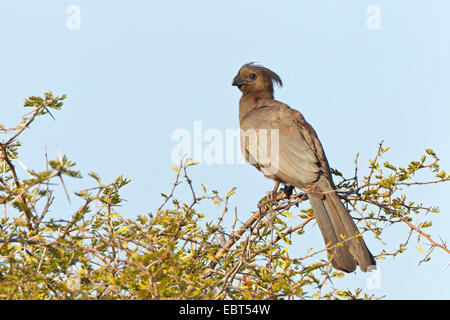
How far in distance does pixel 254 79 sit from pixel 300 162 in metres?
2.10

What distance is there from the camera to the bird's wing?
557 centimetres

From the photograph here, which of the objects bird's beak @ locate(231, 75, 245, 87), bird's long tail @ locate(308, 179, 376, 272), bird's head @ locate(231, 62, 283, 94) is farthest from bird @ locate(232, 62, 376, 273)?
bird's beak @ locate(231, 75, 245, 87)

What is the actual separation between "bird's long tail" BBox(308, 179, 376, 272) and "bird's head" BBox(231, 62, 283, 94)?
256 cm

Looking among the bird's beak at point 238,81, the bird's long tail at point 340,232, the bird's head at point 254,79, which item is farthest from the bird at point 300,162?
the bird's beak at point 238,81

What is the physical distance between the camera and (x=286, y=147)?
584cm

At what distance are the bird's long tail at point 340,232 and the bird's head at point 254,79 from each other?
2556 millimetres

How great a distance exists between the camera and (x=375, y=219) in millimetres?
4426

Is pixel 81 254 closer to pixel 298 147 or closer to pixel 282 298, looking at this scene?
pixel 282 298

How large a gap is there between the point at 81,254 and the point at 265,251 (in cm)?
136

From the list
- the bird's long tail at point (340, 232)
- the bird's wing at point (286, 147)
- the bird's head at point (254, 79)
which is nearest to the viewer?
the bird's long tail at point (340, 232)

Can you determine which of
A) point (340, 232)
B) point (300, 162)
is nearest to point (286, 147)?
point (300, 162)

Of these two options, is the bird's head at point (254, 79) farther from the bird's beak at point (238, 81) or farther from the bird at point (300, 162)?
the bird at point (300, 162)

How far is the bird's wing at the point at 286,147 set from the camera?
18.3 feet

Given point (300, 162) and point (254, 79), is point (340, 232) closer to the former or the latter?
point (300, 162)
